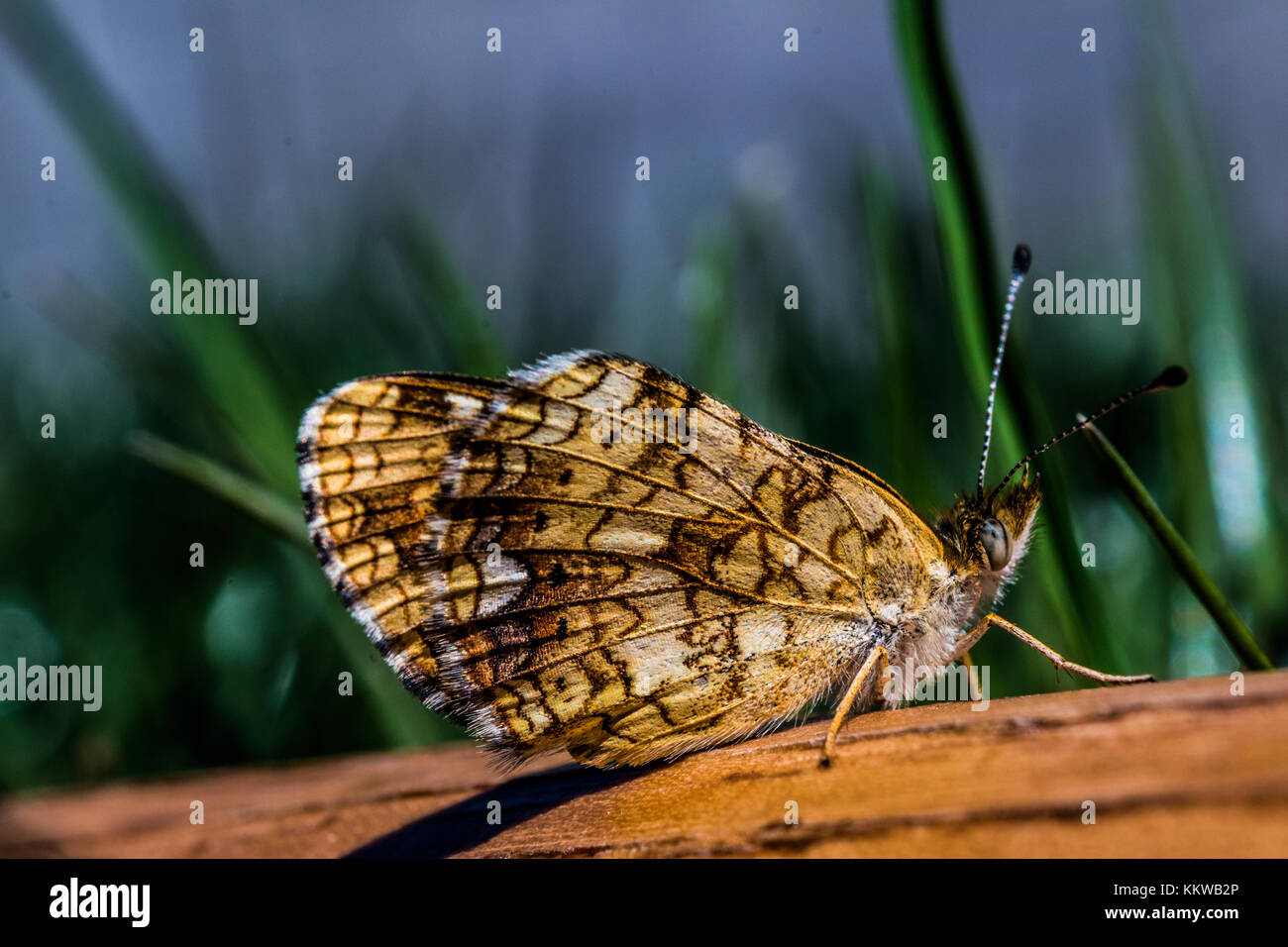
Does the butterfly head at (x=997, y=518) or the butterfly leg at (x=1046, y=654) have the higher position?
the butterfly head at (x=997, y=518)

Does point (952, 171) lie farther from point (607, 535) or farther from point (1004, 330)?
point (607, 535)

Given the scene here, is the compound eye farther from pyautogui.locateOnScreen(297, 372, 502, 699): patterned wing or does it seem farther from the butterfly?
pyautogui.locateOnScreen(297, 372, 502, 699): patterned wing

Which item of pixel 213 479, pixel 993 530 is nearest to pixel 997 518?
pixel 993 530
